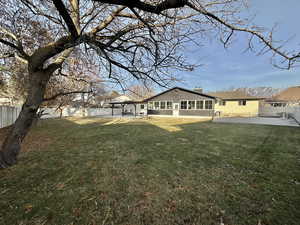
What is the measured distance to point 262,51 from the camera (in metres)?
2.77

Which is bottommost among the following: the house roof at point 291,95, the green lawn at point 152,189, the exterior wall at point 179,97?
the green lawn at point 152,189

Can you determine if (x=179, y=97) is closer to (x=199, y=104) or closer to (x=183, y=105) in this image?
(x=183, y=105)

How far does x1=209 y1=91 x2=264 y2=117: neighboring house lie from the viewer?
67.7 feet

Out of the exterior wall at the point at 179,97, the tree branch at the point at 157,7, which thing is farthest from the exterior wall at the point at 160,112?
the tree branch at the point at 157,7

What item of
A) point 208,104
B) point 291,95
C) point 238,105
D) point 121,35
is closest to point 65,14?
point 121,35

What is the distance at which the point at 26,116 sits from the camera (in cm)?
313

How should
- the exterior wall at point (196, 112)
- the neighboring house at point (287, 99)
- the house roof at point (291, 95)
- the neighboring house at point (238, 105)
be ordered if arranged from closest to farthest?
the exterior wall at point (196, 112) < the neighboring house at point (238, 105) < the neighboring house at point (287, 99) < the house roof at point (291, 95)

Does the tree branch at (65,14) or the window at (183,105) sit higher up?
the tree branch at (65,14)

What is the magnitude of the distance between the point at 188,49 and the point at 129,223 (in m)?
3.43

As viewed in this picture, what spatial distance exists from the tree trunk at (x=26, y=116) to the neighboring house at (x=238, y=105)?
832 inches

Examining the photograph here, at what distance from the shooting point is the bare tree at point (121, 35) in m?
2.64

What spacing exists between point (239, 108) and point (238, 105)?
1.72ft

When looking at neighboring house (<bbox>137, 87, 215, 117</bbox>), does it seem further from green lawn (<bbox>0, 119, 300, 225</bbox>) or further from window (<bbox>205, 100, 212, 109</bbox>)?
green lawn (<bbox>0, 119, 300, 225</bbox>)

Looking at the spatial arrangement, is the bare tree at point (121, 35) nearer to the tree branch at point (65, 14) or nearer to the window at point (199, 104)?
the tree branch at point (65, 14)
